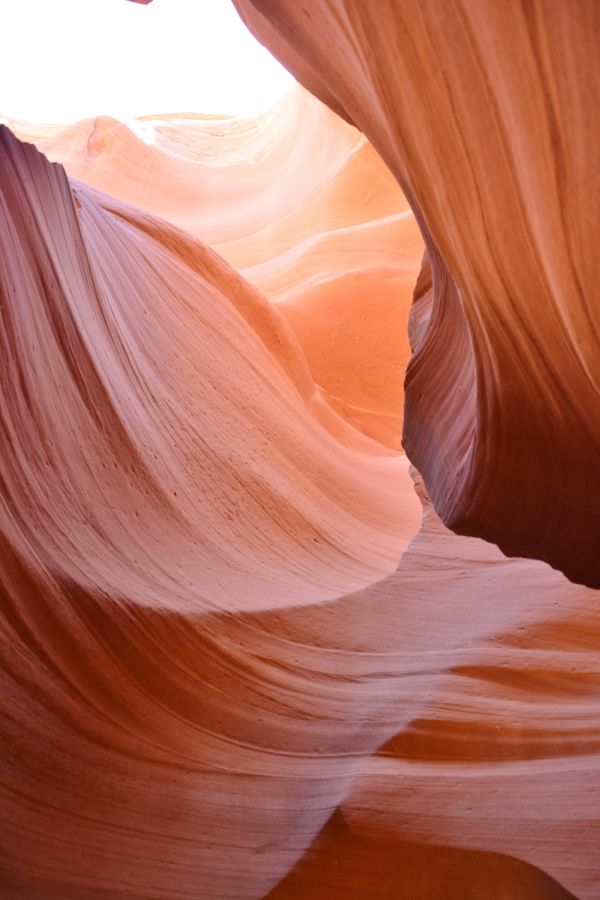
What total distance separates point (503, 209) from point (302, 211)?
6906 mm

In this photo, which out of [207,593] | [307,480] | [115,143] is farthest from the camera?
[115,143]

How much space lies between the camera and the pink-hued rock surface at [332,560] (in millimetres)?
1777

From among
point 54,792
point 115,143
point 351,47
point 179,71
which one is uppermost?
point 179,71

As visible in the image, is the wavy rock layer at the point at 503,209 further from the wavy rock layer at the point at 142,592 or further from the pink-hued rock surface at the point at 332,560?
the wavy rock layer at the point at 142,592

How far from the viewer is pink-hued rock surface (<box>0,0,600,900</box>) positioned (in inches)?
70.0

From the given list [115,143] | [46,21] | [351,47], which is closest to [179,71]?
[46,21]

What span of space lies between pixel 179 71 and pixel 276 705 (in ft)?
34.0

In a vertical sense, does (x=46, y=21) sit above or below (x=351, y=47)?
above

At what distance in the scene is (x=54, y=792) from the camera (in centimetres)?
233

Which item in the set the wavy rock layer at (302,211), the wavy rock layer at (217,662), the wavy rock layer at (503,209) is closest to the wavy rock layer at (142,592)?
the wavy rock layer at (217,662)

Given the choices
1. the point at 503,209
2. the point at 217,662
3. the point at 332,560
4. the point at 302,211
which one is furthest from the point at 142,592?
A: the point at 302,211

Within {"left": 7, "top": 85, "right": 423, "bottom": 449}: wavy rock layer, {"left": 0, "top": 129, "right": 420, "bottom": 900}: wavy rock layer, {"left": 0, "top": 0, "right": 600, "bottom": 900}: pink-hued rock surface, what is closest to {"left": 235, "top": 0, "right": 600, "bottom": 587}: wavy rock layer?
{"left": 0, "top": 0, "right": 600, "bottom": 900}: pink-hued rock surface

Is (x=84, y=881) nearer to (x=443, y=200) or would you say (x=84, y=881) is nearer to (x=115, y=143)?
(x=443, y=200)

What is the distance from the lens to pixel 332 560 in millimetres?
3830
